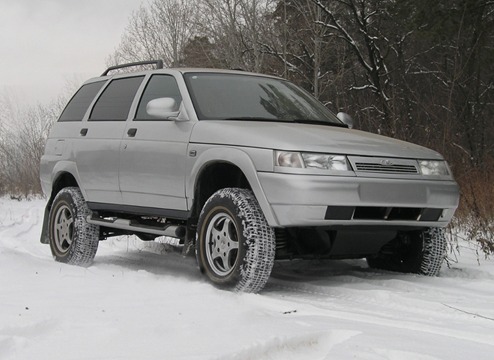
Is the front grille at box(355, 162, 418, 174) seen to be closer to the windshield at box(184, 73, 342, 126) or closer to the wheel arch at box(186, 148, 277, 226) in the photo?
the wheel arch at box(186, 148, 277, 226)

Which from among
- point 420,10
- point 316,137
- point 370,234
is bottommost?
point 370,234

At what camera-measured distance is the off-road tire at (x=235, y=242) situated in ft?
16.2

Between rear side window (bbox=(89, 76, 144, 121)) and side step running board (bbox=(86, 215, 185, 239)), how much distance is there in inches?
37.6

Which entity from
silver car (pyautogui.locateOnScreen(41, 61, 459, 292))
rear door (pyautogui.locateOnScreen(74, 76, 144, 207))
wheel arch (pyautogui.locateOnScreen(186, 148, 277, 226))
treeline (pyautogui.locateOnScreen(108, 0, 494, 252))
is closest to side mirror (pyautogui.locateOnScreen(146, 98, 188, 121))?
silver car (pyautogui.locateOnScreen(41, 61, 459, 292))

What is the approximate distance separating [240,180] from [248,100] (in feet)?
2.67

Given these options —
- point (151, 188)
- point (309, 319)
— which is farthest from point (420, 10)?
point (309, 319)

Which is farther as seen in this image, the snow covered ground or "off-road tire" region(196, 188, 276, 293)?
"off-road tire" region(196, 188, 276, 293)

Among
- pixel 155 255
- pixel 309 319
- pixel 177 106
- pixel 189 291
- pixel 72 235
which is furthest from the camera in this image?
pixel 155 255

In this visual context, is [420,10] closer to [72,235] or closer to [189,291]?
[72,235]

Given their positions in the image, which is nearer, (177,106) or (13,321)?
(13,321)

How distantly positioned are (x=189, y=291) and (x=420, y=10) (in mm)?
16335

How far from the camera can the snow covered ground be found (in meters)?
3.26

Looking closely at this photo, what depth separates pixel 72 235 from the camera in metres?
6.95

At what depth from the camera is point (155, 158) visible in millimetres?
5875
